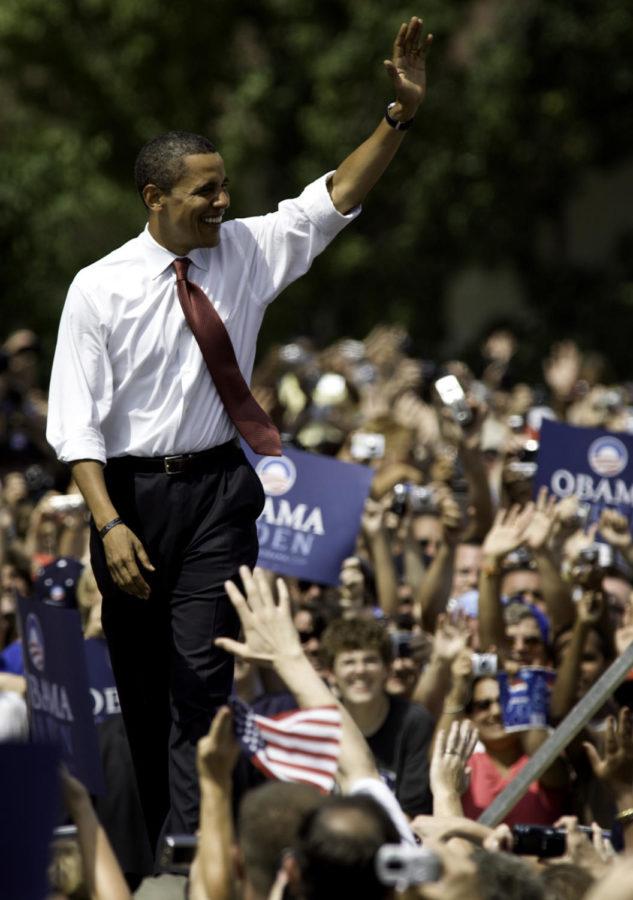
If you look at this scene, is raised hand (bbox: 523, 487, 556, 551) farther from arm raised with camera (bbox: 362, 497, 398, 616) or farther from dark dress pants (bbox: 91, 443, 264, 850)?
dark dress pants (bbox: 91, 443, 264, 850)

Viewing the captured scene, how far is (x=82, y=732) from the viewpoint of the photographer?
20.1 feet

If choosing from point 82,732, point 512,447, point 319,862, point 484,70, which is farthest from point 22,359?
point 484,70

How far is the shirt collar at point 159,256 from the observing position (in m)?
5.79

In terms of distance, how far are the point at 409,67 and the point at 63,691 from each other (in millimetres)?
2170

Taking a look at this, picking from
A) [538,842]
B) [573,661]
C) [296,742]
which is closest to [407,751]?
[573,661]

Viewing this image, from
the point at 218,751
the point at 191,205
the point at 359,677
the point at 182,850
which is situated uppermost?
the point at 191,205

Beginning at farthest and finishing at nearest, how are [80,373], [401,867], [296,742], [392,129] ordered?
[392,129] → [80,373] → [296,742] → [401,867]

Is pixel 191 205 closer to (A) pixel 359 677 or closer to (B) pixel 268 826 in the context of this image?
(B) pixel 268 826

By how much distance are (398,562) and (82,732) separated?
471 centimetres

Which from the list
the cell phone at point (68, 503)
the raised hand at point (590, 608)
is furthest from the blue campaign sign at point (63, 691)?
the cell phone at point (68, 503)

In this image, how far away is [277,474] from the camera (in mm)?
9070

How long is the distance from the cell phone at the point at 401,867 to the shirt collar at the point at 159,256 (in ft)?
7.75

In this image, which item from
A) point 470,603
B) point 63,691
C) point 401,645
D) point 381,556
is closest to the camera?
point 63,691

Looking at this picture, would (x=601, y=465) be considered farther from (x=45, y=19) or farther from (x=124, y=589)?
(x=45, y=19)
